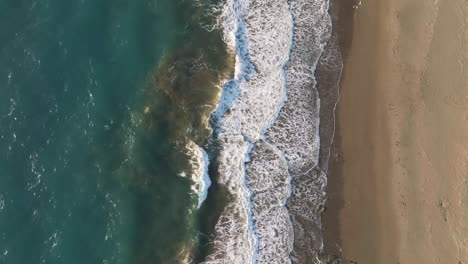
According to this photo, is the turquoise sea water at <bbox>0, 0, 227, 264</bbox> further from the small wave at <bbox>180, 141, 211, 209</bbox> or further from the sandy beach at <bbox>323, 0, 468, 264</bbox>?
the sandy beach at <bbox>323, 0, 468, 264</bbox>

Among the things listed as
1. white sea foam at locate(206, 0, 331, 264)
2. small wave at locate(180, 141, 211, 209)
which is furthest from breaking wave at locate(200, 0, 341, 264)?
small wave at locate(180, 141, 211, 209)

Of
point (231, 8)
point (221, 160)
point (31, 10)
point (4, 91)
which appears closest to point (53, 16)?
point (31, 10)

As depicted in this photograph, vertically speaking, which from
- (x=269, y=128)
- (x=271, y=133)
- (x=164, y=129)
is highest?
(x=269, y=128)

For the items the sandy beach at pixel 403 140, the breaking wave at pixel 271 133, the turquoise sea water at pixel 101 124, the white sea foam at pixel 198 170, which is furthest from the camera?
the white sea foam at pixel 198 170

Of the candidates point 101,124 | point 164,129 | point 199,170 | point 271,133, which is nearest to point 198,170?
point 199,170

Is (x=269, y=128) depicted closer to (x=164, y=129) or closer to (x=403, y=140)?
(x=164, y=129)

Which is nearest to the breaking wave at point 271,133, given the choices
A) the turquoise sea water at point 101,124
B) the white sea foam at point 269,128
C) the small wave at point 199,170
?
the white sea foam at point 269,128

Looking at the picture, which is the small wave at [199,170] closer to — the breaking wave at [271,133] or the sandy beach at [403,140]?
the breaking wave at [271,133]
